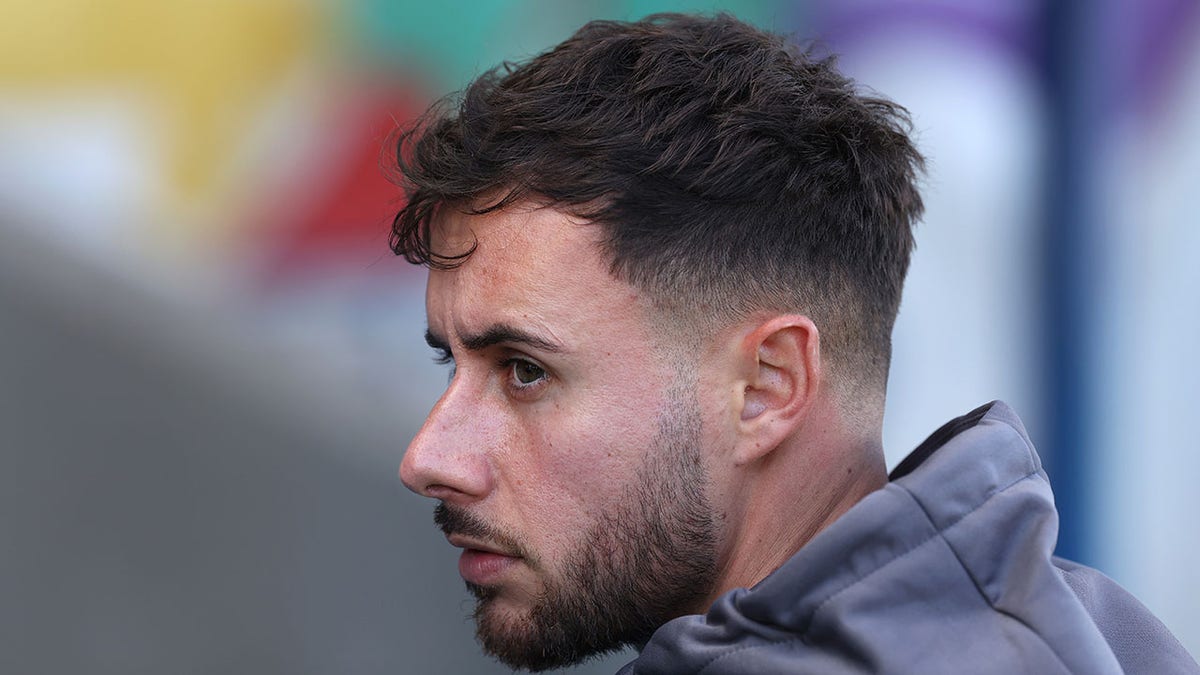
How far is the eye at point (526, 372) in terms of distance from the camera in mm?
1642

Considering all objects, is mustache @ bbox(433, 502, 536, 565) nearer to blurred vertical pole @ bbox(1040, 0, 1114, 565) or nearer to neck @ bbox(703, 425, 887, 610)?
neck @ bbox(703, 425, 887, 610)

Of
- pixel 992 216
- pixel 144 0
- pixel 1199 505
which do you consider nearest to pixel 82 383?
pixel 144 0

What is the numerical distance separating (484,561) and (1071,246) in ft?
5.90

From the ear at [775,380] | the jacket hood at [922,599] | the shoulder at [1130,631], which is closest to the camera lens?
the jacket hood at [922,599]

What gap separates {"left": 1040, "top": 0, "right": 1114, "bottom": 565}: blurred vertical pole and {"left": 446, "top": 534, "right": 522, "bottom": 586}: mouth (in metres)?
1.66

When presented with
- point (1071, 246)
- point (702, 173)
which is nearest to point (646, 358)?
point (702, 173)

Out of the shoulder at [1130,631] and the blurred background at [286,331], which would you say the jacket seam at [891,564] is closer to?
the shoulder at [1130,631]

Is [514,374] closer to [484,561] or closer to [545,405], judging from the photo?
[545,405]

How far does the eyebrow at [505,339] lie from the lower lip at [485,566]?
0.94 ft

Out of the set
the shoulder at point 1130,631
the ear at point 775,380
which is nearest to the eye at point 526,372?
the ear at point 775,380

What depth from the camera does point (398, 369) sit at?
2.48 meters

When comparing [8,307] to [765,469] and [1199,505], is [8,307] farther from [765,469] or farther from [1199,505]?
[1199,505]

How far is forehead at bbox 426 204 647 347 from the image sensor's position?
1600 mm

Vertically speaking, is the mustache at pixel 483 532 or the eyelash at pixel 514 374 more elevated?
the eyelash at pixel 514 374
